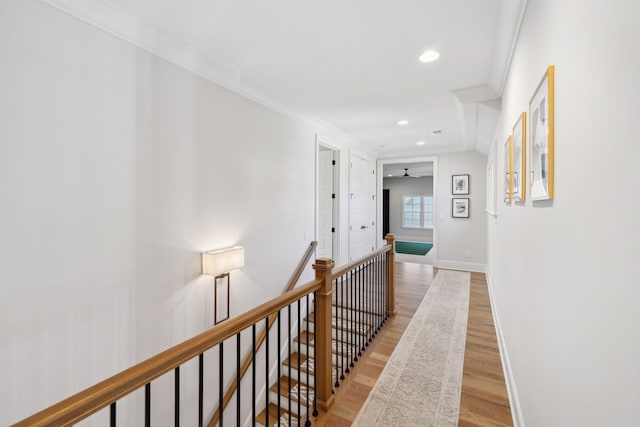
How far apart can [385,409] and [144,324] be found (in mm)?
1775

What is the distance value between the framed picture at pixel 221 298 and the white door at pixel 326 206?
7.95 ft

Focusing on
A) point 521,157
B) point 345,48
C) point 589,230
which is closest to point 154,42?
point 345,48

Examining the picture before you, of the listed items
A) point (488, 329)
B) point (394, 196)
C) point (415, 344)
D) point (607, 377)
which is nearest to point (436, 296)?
point (488, 329)

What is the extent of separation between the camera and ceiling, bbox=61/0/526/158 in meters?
1.86

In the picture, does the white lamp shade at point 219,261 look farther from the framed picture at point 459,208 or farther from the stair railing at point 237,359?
Answer: the framed picture at point 459,208

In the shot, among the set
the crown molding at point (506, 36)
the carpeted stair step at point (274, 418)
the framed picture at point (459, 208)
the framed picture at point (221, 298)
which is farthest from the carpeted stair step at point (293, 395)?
the framed picture at point (459, 208)

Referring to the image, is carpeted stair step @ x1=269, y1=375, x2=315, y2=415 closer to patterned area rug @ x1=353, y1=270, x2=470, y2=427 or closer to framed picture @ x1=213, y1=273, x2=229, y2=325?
patterned area rug @ x1=353, y1=270, x2=470, y2=427

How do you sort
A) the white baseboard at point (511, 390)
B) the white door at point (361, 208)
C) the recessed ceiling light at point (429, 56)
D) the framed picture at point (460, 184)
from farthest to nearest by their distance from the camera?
the framed picture at point (460, 184) → the white door at point (361, 208) → the recessed ceiling light at point (429, 56) → the white baseboard at point (511, 390)

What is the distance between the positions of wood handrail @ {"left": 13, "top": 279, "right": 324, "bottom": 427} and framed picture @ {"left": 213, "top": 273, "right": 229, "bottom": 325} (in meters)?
1.52

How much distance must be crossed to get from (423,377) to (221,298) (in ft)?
6.01

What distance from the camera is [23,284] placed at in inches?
60.6

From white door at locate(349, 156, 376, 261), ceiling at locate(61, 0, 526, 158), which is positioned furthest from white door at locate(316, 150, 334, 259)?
ceiling at locate(61, 0, 526, 158)

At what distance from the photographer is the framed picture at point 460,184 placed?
19.5ft

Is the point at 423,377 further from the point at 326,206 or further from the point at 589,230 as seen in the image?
the point at 326,206
